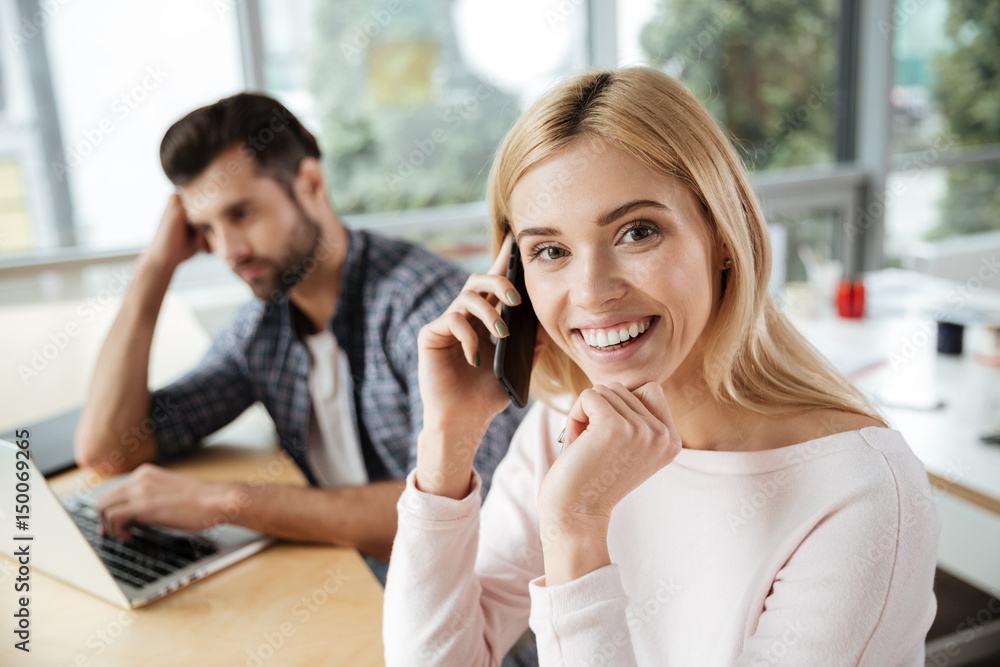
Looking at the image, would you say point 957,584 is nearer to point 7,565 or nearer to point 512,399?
point 512,399

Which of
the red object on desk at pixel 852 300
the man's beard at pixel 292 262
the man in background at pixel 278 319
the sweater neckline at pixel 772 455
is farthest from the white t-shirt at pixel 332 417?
the red object on desk at pixel 852 300

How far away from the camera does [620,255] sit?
928 millimetres

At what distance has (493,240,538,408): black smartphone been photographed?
1.08 meters

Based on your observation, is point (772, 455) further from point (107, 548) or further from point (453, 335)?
point (107, 548)

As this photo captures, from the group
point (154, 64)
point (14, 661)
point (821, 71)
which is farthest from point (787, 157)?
point (14, 661)

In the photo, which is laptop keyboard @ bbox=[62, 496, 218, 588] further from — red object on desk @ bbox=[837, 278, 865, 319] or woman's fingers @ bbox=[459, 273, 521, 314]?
red object on desk @ bbox=[837, 278, 865, 319]

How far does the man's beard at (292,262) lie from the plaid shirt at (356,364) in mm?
46

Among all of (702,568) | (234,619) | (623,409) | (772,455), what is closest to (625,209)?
(623,409)

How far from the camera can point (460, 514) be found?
1069 mm

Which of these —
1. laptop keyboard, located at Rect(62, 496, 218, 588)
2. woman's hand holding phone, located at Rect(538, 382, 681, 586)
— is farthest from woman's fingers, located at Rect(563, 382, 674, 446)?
laptop keyboard, located at Rect(62, 496, 218, 588)

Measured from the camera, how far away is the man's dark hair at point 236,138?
1666 mm

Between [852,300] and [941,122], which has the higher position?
[941,122]

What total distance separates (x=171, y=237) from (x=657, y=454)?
1373 millimetres

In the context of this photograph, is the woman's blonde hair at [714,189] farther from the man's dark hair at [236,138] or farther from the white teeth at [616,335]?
the man's dark hair at [236,138]
